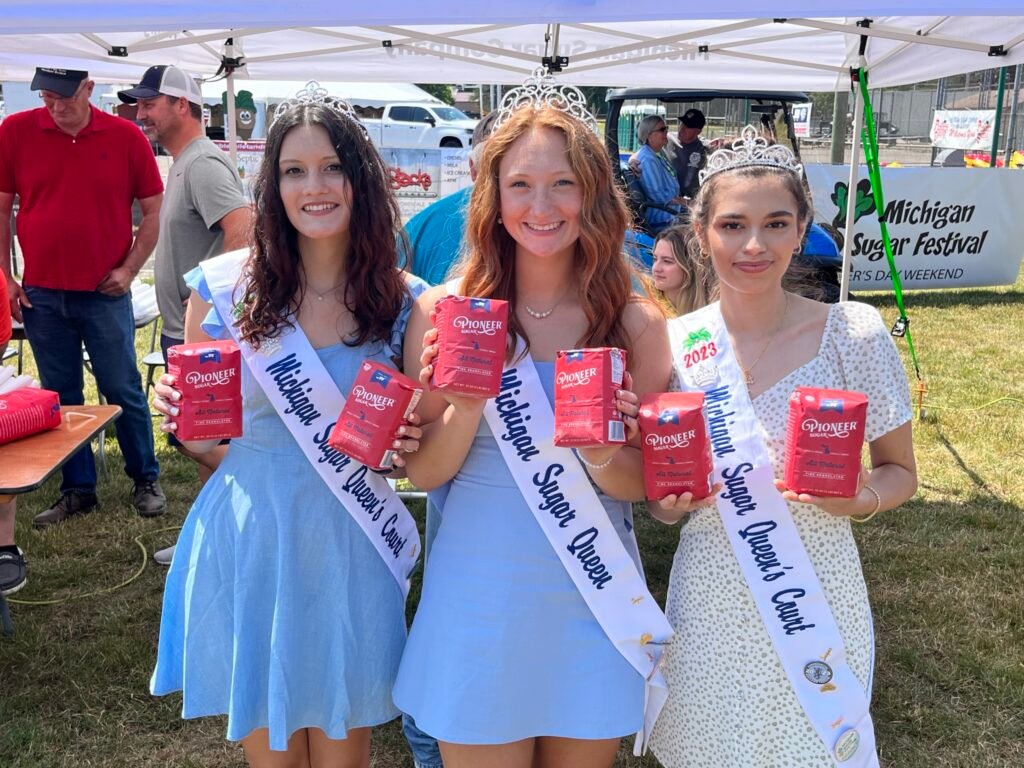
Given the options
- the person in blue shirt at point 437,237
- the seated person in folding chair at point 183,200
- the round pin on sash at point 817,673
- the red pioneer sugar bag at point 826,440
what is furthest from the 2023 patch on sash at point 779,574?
the seated person in folding chair at point 183,200

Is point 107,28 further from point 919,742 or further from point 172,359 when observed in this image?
point 919,742

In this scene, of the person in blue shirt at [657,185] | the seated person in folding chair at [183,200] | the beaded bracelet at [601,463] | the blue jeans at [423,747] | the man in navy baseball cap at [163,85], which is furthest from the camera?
the person in blue shirt at [657,185]

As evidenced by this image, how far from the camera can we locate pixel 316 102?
2.02 meters

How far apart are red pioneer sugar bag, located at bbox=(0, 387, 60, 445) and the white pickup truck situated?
57.4 ft

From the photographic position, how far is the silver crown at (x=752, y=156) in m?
1.98

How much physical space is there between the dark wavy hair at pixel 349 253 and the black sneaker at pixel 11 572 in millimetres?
2288

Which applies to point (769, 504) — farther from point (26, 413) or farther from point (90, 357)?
point (90, 357)

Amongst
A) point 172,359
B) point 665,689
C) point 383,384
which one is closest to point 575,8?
point 383,384

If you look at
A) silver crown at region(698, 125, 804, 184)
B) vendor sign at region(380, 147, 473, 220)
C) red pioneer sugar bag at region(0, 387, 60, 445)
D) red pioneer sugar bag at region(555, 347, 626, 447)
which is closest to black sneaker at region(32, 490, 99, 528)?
red pioneer sugar bag at region(0, 387, 60, 445)

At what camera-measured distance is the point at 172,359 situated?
1.95 m

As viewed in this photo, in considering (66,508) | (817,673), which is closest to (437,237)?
(817,673)

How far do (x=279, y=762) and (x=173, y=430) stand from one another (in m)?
0.78

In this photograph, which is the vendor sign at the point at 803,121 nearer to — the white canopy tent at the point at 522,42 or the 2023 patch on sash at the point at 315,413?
the white canopy tent at the point at 522,42

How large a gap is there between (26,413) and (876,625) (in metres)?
3.33
